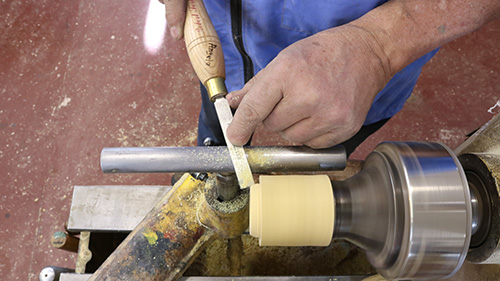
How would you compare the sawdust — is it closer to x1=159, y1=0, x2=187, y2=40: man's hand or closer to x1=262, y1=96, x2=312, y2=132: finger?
x1=262, y1=96, x2=312, y2=132: finger

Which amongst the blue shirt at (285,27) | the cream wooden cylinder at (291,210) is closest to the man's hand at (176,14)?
the blue shirt at (285,27)

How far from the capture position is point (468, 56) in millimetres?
1938

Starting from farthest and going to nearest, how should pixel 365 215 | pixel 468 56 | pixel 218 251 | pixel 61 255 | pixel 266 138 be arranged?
pixel 468 56, pixel 266 138, pixel 61 255, pixel 218 251, pixel 365 215

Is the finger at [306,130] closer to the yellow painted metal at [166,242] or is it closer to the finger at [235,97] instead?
the finger at [235,97]

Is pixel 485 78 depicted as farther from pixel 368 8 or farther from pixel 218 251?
pixel 218 251

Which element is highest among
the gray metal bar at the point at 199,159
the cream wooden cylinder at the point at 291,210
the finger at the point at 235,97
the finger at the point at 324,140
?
the finger at the point at 235,97

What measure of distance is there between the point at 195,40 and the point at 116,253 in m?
0.47

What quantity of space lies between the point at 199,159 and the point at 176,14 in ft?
1.04

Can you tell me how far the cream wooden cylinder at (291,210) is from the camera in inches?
21.6

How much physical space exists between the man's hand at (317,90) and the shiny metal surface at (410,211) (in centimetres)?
10

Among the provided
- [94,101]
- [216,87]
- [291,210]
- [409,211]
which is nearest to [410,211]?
[409,211]

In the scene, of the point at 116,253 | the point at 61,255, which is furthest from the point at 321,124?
the point at 61,255

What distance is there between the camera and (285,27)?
794 millimetres

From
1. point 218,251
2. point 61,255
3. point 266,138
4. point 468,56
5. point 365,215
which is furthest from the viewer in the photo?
point 468,56
